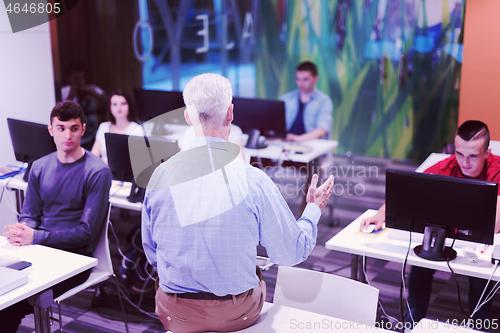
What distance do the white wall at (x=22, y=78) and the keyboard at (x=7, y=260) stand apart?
2.15 m

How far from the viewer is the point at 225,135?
1636 millimetres

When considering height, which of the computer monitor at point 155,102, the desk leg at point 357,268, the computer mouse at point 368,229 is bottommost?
the desk leg at point 357,268

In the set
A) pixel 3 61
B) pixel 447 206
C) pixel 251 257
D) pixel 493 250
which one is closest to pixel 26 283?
pixel 251 257

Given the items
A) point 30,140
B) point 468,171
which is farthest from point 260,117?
point 468,171

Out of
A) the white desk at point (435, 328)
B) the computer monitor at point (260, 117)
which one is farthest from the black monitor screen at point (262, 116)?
the white desk at point (435, 328)

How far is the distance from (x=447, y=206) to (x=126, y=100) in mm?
2806

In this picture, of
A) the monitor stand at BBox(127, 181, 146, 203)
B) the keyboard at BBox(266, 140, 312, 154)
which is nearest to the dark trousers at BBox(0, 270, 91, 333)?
the monitor stand at BBox(127, 181, 146, 203)

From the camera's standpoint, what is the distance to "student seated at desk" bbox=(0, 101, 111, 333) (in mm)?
2729

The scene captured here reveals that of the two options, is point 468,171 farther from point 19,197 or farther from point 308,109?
point 19,197

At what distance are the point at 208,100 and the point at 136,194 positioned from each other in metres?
2.00

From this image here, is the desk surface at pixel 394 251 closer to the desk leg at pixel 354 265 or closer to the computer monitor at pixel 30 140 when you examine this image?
the desk leg at pixel 354 265

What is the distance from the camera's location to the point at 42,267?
2.29 metres

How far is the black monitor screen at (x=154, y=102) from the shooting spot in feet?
14.6

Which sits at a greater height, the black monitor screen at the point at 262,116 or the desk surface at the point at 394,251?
the black monitor screen at the point at 262,116
